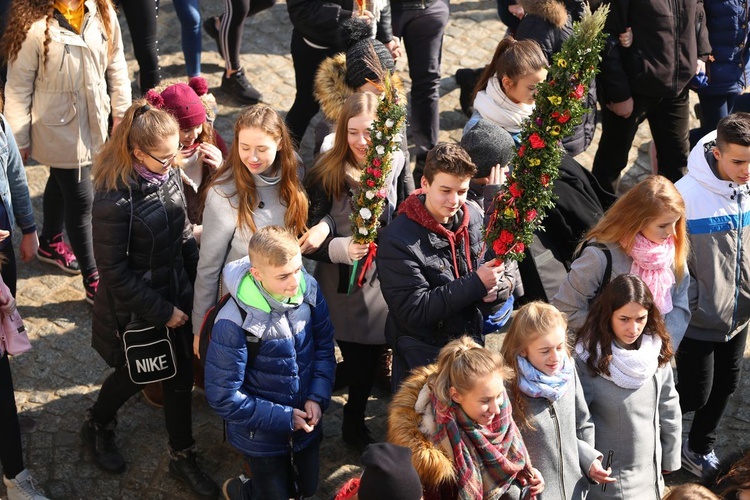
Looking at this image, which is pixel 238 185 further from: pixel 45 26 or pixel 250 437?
pixel 45 26

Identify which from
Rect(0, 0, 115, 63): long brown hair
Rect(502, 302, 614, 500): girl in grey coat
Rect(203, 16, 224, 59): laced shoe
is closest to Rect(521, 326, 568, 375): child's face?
Rect(502, 302, 614, 500): girl in grey coat

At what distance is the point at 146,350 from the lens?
17.2 feet

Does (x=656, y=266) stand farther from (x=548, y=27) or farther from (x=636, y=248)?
(x=548, y=27)

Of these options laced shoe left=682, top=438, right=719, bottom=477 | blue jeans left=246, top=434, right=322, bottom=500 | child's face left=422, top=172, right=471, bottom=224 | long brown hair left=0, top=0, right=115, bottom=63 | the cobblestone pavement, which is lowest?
laced shoe left=682, top=438, right=719, bottom=477

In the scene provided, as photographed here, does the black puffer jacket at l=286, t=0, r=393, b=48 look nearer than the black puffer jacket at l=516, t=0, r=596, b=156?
No

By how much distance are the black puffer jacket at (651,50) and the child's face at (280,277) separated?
361 cm

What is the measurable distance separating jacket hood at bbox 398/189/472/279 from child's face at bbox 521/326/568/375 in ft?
2.33

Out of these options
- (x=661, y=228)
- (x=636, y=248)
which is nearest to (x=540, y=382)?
(x=636, y=248)

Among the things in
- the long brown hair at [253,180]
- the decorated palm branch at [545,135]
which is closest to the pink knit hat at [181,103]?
the long brown hair at [253,180]

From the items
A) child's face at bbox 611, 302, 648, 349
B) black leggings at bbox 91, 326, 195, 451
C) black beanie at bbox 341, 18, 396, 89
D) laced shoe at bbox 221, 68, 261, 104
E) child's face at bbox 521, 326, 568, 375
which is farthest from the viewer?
laced shoe at bbox 221, 68, 261, 104

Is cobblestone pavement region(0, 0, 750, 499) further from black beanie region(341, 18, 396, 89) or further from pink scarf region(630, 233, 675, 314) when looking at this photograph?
black beanie region(341, 18, 396, 89)

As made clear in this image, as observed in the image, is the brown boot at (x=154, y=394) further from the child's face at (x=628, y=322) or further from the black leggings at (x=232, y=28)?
the black leggings at (x=232, y=28)

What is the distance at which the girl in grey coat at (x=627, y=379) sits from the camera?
15.7ft

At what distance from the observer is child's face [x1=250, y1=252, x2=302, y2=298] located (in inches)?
182
